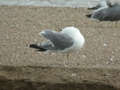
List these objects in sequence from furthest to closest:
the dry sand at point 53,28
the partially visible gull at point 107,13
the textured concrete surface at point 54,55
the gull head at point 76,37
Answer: the partially visible gull at point 107,13, the dry sand at point 53,28, the gull head at point 76,37, the textured concrete surface at point 54,55

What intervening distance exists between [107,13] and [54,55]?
82.9 inches

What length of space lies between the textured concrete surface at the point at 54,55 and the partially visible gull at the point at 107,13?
7.8 inches

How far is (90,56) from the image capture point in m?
5.86

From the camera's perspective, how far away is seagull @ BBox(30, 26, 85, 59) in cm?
475

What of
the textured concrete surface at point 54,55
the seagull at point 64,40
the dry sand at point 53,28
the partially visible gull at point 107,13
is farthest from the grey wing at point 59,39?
the partially visible gull at point 107,13

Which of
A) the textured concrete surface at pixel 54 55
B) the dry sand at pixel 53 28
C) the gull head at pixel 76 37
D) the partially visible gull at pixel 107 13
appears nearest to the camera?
the textured concrete surface at pixel 54 55

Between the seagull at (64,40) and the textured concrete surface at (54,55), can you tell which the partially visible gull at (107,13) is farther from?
the seagull at (64,40)

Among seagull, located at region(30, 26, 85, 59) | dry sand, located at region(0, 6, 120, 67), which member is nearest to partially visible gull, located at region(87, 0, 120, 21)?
dry sand, located at region(0, 6, 120, 67)

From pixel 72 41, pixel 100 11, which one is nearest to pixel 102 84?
pixel 72 41

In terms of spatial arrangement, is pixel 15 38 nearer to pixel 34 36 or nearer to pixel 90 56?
pixel 34 36

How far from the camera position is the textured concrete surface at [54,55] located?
4277mm

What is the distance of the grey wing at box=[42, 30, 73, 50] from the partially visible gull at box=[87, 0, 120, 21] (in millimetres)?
2633

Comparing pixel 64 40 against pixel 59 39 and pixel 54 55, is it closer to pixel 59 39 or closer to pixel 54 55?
pixel 59 39

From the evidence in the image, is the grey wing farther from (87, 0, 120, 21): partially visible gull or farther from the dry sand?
(87, 0, 120, 21): partially visible gull
